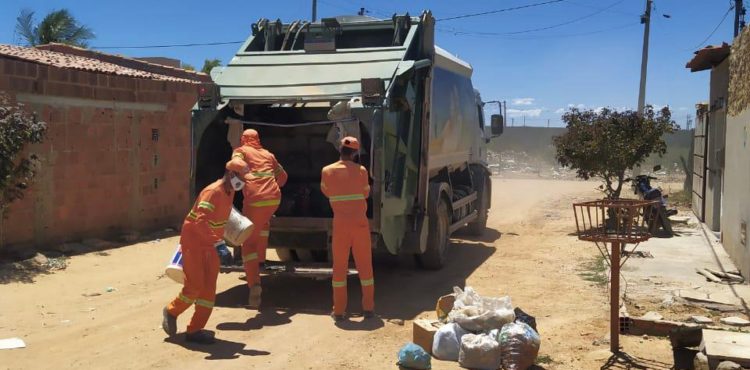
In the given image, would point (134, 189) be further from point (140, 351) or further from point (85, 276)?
point (140, 351)

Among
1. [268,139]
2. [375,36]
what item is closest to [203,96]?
[268,139]

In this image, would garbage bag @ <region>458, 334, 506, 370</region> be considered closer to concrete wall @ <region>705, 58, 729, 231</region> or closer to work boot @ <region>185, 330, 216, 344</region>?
work boot @ <region>185, 330, 216, 344</region>

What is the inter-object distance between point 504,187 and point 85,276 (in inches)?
728

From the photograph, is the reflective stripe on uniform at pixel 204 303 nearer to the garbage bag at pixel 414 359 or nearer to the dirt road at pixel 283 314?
the dirt road at pixel 283 314

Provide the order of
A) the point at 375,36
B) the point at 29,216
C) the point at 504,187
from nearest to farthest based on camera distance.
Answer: the point at 375,36, the point at 29,216, the point at 504,187

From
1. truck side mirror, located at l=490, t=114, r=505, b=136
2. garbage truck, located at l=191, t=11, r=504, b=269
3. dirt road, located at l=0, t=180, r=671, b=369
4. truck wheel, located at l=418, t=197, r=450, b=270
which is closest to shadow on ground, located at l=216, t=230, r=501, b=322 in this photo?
dirt road, located at l=0, t=180, r=671, b=369

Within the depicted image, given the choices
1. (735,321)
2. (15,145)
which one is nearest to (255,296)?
(15,145)

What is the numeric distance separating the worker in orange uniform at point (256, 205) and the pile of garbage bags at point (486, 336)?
215 centimetres

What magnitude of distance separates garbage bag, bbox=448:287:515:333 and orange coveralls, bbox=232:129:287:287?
7.24 ft

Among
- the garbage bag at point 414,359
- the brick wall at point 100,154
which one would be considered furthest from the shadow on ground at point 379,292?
the brick wall at point 100,154

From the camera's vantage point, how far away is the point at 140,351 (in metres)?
5.62

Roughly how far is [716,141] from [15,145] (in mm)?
11186

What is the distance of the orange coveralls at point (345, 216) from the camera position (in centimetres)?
662

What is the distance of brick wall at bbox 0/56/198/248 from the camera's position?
1004cm
